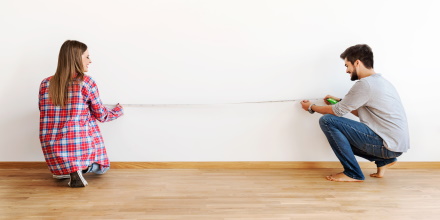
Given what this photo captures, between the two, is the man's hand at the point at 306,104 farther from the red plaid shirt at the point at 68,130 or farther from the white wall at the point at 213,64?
the red plaid shirt at the point at 68,130

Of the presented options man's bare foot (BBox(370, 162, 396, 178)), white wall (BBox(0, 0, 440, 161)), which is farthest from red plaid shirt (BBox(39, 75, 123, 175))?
man's bare foot (BBox(370, 162, 396, 178))

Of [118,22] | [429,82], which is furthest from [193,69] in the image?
[429,82]

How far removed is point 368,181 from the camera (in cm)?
252

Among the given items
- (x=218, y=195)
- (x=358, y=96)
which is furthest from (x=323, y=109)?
(x=218, y=195)

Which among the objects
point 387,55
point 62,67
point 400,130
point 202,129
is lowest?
point 202,129

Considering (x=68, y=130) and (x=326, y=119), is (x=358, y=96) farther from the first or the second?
(x=68, y=130)

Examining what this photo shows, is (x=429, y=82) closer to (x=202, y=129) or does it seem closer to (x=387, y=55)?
(x=387, y=55)

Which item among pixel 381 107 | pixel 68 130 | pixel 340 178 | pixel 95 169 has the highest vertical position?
pixel 381 107

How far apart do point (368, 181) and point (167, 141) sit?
1.33 metres

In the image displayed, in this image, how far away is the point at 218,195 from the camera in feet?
7.08

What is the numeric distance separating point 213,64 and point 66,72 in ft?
3.11

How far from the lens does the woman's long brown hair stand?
7.63 ft

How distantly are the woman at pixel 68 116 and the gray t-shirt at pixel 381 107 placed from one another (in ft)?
5.11

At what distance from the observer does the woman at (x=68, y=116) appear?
234 cm
